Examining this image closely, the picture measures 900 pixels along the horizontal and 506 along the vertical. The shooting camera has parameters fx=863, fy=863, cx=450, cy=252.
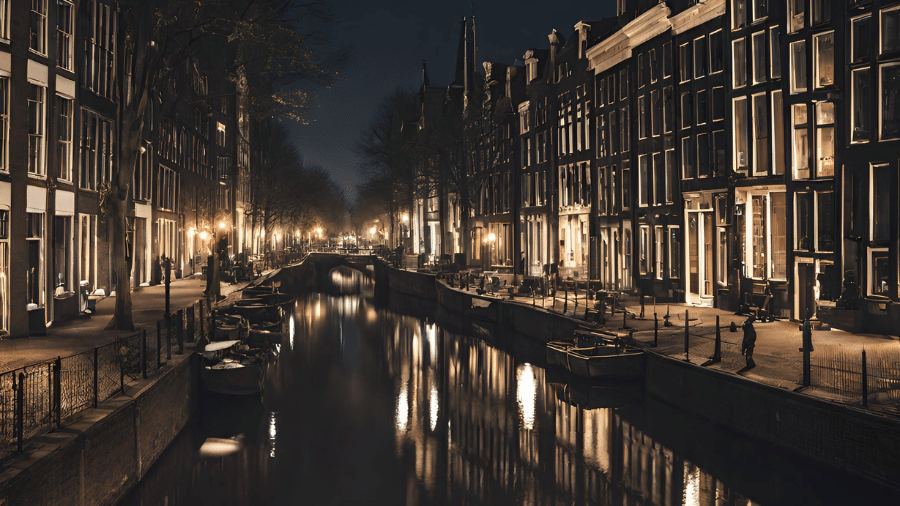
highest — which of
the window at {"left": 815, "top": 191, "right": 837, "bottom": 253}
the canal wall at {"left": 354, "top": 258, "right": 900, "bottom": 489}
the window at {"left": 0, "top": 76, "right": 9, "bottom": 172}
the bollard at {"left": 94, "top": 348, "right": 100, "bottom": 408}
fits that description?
the window at {"left": 0, "top": 76, "right": 9, "bottom": 172}

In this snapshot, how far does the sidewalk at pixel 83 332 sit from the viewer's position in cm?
2090

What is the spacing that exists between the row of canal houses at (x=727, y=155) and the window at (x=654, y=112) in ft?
0.34

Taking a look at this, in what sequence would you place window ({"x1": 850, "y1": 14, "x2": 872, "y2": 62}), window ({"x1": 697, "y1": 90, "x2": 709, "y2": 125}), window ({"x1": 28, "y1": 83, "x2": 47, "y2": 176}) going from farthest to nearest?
window ({"x1": 697, "y1": 90, "x2": 709, "y2": 125}) → window ({"x1": 850, "y1": 14, "x2": 872, "y2": 62}) → window ({"x1": 28, "y1": 83, "x2": 47, "y2": 176})

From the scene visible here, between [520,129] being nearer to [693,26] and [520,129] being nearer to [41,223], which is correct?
[693,26]

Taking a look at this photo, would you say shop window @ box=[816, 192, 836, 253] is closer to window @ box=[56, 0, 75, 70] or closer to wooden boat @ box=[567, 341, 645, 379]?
wooden boat @ box=[567, 341, 645, 379]

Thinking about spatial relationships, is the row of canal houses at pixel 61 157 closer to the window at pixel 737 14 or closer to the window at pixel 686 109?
the window at pixel 737 14

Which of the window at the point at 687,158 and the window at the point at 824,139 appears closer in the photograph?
the window at the point at 824,139

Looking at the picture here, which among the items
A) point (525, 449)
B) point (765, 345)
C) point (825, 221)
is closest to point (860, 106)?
point (825, 221)

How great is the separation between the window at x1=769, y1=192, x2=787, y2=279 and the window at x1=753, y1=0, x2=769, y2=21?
7.31 meters

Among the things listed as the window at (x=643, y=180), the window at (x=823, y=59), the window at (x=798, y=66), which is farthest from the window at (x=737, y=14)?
the window at (x=643, y=180)

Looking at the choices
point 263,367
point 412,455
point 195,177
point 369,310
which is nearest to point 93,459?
point 412,455

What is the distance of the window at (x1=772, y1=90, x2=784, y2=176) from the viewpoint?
1348 inches

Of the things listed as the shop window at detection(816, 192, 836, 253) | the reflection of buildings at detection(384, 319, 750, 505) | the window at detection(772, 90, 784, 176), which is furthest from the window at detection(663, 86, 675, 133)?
the reflection of buildings at detection(384, 319, 750, 505)

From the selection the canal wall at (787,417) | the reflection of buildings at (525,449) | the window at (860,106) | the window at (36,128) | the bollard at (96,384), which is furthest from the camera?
the window at (860,106)
